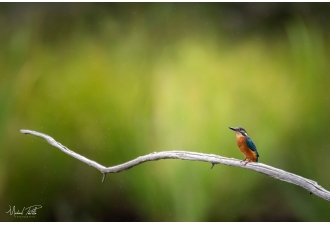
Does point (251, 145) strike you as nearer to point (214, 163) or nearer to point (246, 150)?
point (246, 150)

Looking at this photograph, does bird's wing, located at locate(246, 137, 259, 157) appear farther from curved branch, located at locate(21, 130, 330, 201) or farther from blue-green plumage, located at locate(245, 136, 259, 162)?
curved branch, located at locate(21, 130, 330, 201)

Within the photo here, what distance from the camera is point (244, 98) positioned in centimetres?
231

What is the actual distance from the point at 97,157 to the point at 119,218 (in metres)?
0.43

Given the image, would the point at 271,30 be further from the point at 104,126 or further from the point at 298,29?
the point at 104,126

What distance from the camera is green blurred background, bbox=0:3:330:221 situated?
2281 millimetres

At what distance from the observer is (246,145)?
2.16 m

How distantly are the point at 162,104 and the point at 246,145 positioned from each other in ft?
1.97

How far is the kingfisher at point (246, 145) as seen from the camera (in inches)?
83.9
